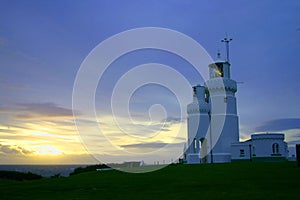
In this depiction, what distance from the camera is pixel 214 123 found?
53.3 m

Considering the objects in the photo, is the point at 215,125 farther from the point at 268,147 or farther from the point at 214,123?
the point at 268,147

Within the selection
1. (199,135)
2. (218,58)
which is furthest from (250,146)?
(218,58)

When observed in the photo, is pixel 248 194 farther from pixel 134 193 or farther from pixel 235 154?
pixel 235 154

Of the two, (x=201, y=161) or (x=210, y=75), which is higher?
(x=210, y=75)

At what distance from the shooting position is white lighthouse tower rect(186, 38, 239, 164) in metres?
52.2

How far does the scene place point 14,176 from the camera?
29.6 meters

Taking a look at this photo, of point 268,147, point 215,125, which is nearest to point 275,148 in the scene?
point 268,147

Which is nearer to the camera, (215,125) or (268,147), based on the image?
(268,147)

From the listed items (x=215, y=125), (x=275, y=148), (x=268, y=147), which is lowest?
(x=275, y=148)

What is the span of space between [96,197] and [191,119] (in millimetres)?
41840

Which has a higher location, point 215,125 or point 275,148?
point 215,125

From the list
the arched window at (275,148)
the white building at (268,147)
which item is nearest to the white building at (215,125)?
the white building at (268,147)

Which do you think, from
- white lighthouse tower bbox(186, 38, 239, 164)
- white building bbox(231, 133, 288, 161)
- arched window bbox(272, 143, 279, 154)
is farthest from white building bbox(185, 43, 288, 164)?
arched window bbox(272, 143, 279, 154)

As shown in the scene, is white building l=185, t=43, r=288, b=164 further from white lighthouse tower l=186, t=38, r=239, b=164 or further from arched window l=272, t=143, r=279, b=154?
arched window l=272, t=143, r=279, b=154
